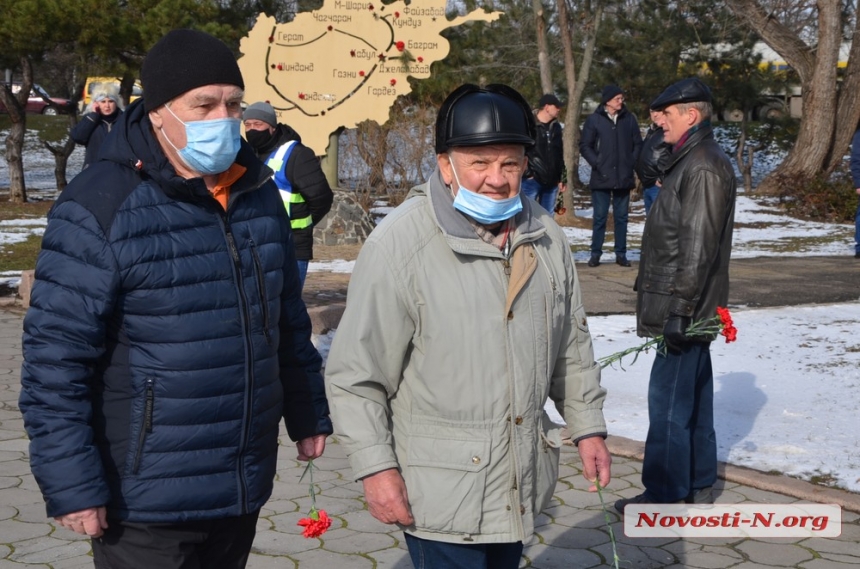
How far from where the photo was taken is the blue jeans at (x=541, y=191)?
11445mm

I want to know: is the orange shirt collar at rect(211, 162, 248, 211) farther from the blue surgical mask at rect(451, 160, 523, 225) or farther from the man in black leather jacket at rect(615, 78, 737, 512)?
the man in black leather jacket at rect(615, 78, 737, 512)

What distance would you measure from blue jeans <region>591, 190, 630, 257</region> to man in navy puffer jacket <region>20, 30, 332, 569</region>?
31.4ft

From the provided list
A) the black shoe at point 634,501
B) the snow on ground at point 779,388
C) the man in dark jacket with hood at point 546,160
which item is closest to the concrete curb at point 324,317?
the snow on ground at point 779,388

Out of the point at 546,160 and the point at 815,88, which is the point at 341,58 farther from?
the point at 815,88

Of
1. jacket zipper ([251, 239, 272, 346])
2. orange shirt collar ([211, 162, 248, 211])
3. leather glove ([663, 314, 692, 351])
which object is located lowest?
leather glove ([663, 314, 692, 351])

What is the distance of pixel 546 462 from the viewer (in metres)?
2.97

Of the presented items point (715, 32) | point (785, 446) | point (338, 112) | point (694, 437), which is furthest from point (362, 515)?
point (715, 32)

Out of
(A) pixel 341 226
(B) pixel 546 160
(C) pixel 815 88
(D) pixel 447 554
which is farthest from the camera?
(C) pixel 815 88

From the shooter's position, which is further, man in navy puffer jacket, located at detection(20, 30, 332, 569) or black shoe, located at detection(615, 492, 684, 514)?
black shoe, located at detection(615, 492, 684, 514)

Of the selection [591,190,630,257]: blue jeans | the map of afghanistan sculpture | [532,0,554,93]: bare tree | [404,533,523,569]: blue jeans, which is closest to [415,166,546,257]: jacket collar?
[404,533,523,569]: blue jeans

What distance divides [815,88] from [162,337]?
22.5 m

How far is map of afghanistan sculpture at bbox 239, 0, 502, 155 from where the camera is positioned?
13.4 m

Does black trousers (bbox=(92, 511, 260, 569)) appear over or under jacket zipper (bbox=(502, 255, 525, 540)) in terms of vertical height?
under

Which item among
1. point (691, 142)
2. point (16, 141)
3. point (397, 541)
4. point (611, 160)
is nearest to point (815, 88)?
point (611, 160)
